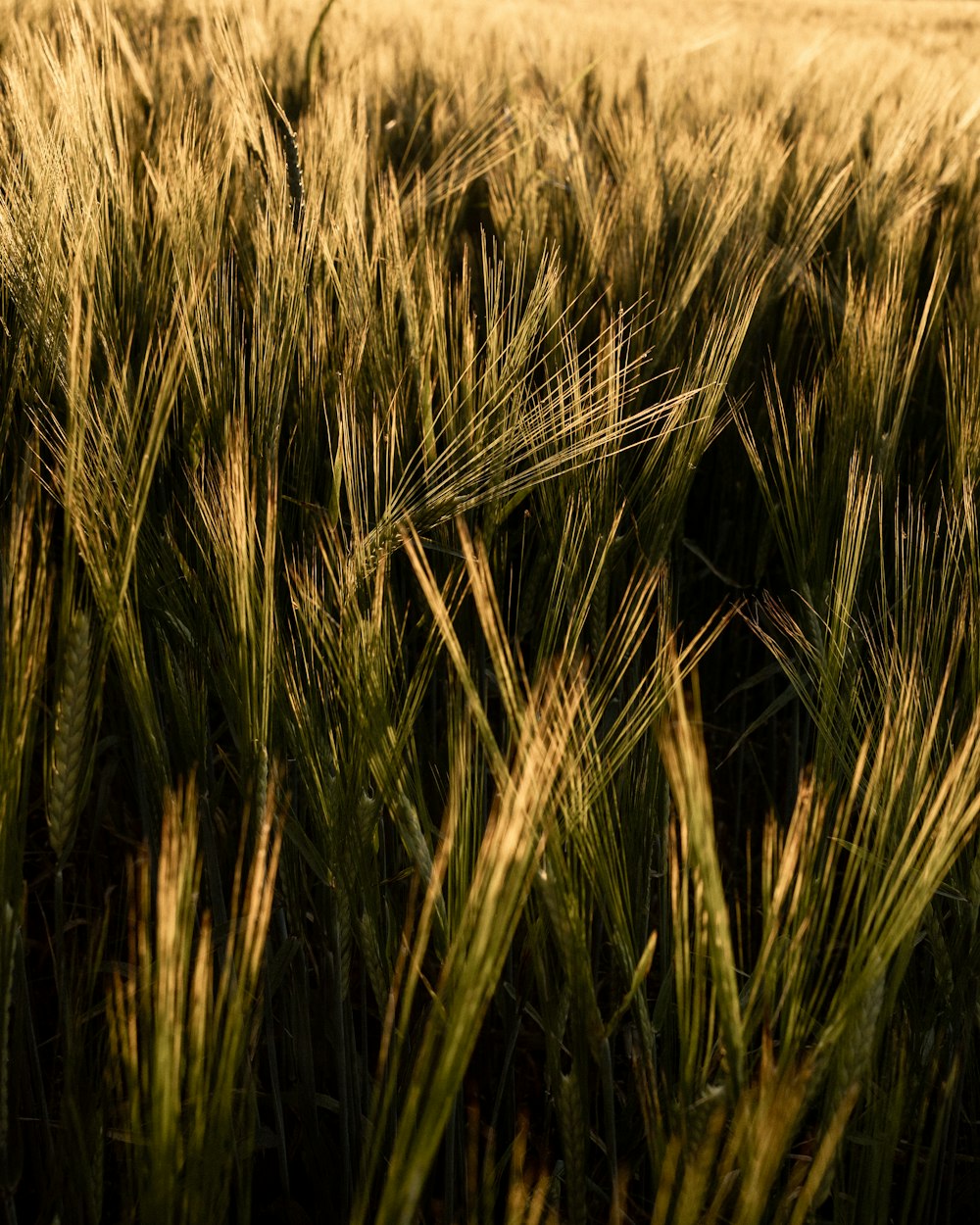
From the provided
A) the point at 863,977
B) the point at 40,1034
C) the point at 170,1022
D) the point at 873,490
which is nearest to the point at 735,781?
the point at 873,490

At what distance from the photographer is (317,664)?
2.67ft

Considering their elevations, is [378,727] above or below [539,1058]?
above

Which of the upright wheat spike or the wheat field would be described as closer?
the wheat field

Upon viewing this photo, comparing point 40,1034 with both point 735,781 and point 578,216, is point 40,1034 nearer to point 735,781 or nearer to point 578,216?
point 735,781

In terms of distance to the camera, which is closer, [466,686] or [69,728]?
[466,686]

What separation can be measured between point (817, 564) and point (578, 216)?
2.10 feet

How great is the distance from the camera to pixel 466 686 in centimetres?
52

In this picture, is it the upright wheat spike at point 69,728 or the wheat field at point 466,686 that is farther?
the upright wheat spike at point 69,728

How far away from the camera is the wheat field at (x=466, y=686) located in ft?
1.67

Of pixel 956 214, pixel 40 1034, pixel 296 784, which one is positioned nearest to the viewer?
pixel 296 784

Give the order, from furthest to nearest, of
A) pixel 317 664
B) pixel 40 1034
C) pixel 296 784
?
pixel 40 1034
pixel 296 784
pixel 317 664

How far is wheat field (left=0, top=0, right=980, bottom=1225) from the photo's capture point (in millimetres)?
510

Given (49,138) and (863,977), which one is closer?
(863,977)

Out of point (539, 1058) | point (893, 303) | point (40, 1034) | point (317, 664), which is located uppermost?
point (893, 303)
